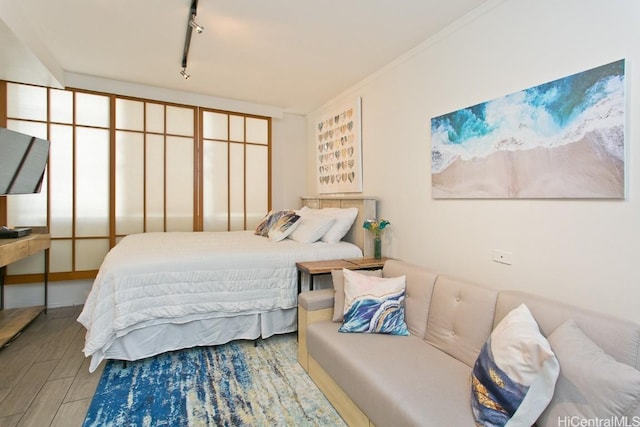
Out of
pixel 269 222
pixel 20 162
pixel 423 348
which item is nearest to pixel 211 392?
pixel 423 348

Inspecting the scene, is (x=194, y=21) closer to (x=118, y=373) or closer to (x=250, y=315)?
(x=250, y=315)

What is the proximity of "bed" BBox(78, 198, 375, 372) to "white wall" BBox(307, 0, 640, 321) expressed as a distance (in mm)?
860

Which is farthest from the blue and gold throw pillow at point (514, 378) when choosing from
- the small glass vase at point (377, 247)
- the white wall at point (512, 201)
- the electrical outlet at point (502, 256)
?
the small glass vase at point (377, 247)

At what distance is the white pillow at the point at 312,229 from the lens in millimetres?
3043

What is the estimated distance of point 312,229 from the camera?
121 inches

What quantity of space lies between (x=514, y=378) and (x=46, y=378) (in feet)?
8.86

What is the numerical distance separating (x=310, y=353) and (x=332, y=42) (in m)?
2.36

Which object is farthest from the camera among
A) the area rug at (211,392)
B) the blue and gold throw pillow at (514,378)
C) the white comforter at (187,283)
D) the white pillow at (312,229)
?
the white pillow at (312,229)

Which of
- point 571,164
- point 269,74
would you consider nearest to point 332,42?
point 269,74

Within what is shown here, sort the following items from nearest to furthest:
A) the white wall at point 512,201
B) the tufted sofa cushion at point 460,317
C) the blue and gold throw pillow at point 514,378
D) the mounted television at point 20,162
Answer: the blue and gold throw pillow at point 514,378
the white wall at point 512,201
the tufted sofa cushion at point 460,317
the mounted television at point 20,162

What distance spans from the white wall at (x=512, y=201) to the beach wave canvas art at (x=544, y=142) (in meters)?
0.05

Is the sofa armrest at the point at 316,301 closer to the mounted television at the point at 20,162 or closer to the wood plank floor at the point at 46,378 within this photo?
the wood plank floor at the point at 46,378

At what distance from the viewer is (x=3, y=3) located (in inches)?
79.7
